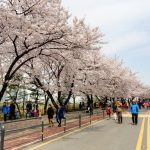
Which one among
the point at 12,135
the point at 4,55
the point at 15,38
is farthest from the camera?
the point at 4,55

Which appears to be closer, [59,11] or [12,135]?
[12,135]

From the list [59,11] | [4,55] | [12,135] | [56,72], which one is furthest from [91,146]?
[56,72]

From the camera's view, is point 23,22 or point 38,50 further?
point 38,50

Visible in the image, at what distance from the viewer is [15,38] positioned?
866 inches

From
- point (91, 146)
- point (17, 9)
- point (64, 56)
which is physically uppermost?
point (17, 9)

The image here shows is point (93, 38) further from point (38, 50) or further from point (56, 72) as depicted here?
point (56, 72)

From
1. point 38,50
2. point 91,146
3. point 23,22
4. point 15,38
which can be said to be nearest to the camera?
point 91,146

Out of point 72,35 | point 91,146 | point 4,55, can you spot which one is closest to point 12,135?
point 91,146

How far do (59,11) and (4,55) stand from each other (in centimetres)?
618

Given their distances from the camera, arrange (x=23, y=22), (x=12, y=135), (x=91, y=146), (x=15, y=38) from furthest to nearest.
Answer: (x=15, y=38) → (x=23, y=22) → (x=12, y=135) → (x=91, y=146)

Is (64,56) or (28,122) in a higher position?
(64,56)

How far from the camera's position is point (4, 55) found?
26.6 meters

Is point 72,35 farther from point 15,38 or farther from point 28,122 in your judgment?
point 28,122

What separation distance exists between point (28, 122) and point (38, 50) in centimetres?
471
